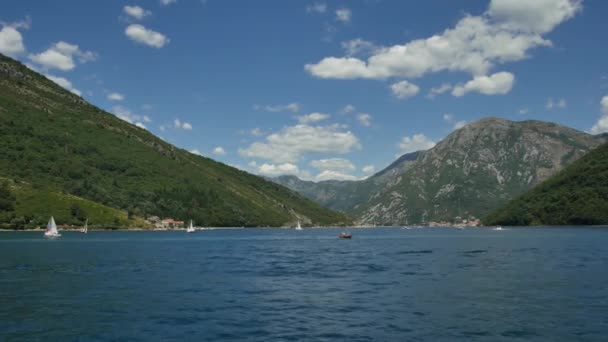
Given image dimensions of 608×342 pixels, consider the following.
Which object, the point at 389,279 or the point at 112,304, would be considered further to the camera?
the point at 389,279

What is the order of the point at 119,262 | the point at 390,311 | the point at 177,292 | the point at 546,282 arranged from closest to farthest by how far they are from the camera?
the point at 390,311 → the point at 177,292 → the point at 546,282 → the point at 119,262

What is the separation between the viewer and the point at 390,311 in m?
47.3

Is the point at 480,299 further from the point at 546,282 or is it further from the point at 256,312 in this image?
the point at 256,312

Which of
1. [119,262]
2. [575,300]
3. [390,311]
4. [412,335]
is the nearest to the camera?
[412,335]

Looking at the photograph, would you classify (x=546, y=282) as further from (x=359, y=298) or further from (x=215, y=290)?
(x=215, y=290)

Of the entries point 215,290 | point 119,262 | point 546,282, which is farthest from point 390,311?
point 119,262

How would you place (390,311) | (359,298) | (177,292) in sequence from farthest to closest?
(177,292) < (359,298) < (390,311)

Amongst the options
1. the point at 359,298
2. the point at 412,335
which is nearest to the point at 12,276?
the point at 359,298

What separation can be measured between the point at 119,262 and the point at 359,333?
74.4 meters

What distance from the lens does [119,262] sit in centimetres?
10144

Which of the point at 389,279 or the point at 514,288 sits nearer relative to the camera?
the point at 514,288

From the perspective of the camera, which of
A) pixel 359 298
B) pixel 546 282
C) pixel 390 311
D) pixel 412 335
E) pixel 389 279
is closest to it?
pixel 412 335

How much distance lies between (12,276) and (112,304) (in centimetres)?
3245

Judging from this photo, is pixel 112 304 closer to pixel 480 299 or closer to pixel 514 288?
pixel 480 299
